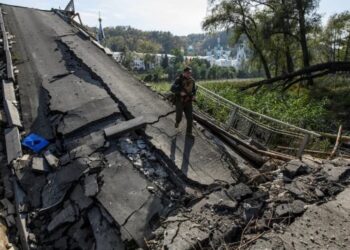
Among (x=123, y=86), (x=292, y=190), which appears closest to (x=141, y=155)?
(x=292, y=190)

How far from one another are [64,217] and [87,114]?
3543mm

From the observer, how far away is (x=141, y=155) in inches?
304

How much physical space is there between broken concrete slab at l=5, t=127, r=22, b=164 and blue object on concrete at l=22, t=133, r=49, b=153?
18 centimetres

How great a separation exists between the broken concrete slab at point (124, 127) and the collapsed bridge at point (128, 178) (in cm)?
3

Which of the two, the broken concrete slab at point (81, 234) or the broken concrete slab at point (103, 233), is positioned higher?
the broken concrete slab at point (103, 233)

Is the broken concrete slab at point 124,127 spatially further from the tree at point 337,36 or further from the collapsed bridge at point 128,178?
the tree at point 337,36

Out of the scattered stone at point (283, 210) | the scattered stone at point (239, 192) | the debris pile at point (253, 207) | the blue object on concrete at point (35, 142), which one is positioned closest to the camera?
the debris pile at point (253, 207)

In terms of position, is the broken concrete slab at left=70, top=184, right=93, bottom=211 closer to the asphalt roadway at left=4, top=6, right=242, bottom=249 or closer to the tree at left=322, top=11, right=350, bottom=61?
the asphalt roadway at left=4, top=6, right=242, bottom=249

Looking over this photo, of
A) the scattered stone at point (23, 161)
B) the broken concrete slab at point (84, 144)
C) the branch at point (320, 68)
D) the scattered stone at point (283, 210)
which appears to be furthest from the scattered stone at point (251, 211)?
the branch at point (320, 68)

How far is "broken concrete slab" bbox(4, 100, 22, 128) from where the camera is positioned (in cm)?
900

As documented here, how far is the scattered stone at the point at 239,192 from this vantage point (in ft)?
21.3

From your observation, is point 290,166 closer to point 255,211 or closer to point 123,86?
point 255,211

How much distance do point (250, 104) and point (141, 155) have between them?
7.97m

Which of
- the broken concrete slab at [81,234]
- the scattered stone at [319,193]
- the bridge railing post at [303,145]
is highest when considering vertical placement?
the bridge railing post at [303,145]
